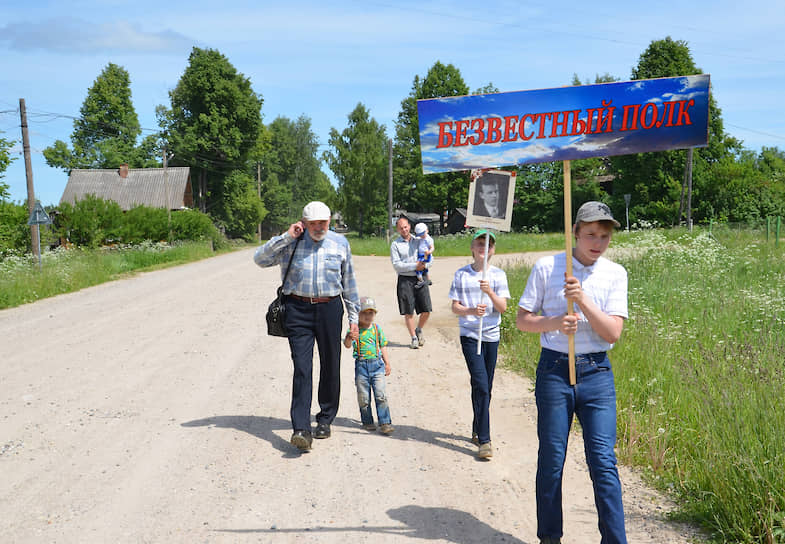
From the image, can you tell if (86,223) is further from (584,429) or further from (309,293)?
(584,429)

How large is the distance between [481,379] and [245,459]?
2065 mm

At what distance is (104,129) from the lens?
6869 cm

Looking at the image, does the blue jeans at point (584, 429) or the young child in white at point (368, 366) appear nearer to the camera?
the blue jeans at point (584, 429)

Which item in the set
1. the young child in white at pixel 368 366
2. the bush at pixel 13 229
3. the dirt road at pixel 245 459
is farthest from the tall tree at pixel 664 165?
the young child in white at pixel 368 366

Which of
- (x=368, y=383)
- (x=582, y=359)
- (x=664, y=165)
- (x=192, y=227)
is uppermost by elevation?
(x=664, y=165)

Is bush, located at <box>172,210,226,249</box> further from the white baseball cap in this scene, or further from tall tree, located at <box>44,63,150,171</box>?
the white baseball cap

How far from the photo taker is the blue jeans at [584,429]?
3.49 meters

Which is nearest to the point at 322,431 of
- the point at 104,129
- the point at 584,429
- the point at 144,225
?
the point at 584,429

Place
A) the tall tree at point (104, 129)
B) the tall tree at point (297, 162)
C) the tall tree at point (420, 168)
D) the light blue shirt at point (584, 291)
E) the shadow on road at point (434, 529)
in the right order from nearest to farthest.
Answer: the light blue shirt at point (584, 291)
the shadow on road at point (434, 529)
the tall tree at point (420, 168)
the tall tree at point (104, 129)
the tall tree at point (297, 162)

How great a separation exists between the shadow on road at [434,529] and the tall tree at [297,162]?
8801 centimetres

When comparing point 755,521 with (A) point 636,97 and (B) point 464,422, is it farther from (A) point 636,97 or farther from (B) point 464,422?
(B) point 464,422

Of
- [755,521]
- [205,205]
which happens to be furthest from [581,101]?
[205,205]

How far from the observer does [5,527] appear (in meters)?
4.17

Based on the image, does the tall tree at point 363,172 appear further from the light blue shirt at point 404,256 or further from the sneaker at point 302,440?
the sneaker at point 302,440
